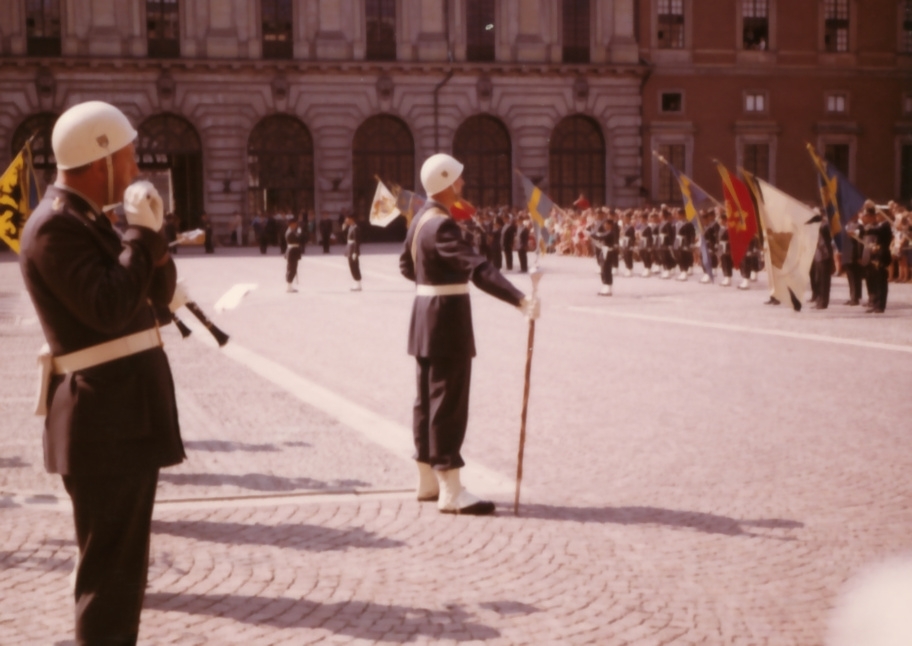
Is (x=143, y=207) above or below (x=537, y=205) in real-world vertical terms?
above

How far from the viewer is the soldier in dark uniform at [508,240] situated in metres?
33.8

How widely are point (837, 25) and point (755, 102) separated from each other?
506 cm

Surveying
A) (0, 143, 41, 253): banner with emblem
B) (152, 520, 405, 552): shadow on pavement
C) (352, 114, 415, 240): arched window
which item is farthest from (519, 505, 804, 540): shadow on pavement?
(352, 114, 415, 240): arched window

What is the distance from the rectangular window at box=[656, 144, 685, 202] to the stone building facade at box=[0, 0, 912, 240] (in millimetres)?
90

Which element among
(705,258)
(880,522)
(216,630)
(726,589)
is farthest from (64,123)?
(705,258)

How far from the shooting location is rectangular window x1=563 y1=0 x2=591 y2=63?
50.8 metres

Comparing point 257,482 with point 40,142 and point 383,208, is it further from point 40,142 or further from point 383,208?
point 40,142

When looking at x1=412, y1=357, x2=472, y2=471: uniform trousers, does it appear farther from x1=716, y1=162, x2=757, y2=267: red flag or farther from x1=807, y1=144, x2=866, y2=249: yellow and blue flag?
x1=716, y1=162, x2=757, y2=267: red flag

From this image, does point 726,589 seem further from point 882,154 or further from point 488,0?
point 882,154

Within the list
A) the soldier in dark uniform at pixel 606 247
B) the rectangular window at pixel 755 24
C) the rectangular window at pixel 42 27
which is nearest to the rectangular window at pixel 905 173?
the rectangular window at pixel 755 24

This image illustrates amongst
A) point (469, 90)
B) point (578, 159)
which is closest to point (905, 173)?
point (578, 159)

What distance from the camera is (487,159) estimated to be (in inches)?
1994

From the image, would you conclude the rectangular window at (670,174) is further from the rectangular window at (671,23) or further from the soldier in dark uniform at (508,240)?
the soldier in dark uniform at (508,240)

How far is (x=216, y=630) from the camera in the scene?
4.91 meters
